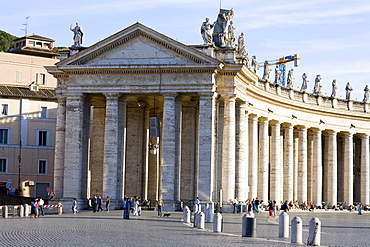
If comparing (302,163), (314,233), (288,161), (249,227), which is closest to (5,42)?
(302,163)

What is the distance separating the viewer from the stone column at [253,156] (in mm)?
81812

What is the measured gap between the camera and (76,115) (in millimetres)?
73000

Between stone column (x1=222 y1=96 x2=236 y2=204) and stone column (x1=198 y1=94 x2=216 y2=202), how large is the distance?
2108 mm

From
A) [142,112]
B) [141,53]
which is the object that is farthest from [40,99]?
[141,53]

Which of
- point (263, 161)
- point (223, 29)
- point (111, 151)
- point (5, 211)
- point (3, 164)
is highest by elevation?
point (223, 29)

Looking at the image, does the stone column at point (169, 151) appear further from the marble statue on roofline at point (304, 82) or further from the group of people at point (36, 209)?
the marble statue on roofline at point (304, 82)

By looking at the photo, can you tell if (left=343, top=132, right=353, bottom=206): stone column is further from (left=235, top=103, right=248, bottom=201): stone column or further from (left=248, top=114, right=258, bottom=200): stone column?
(left=235, top=103, right=248, bottom=201): stone column

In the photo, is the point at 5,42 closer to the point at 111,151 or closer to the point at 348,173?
the point at 348,173

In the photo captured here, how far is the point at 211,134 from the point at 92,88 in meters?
11.9

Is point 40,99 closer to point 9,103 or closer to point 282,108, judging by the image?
point 9,103

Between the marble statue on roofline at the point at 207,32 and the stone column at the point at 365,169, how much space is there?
127 ft

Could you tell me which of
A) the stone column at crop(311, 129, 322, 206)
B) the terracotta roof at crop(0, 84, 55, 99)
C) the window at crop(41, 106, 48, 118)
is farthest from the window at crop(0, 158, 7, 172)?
the stone column at crop(311, 129, 322, 206)

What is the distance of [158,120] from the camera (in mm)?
72875

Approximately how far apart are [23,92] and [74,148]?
101 ft
